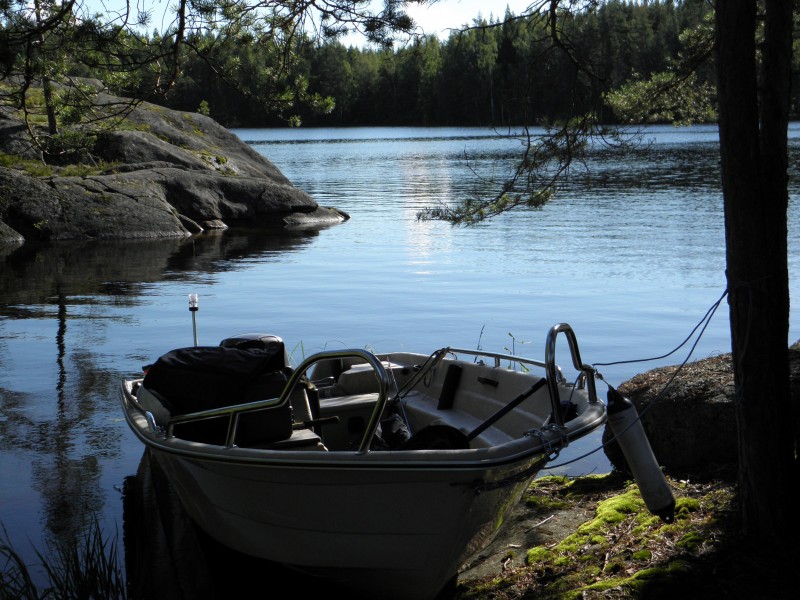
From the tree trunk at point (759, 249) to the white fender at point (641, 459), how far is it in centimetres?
43

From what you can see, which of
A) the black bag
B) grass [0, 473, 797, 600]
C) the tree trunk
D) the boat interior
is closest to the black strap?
the boat interior

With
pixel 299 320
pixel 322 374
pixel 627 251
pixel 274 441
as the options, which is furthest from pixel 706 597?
pixel 627 251

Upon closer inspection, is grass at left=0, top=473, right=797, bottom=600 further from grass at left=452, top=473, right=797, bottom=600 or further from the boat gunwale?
the boat gunwale

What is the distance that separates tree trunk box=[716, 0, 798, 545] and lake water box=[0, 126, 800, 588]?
127 centimetres

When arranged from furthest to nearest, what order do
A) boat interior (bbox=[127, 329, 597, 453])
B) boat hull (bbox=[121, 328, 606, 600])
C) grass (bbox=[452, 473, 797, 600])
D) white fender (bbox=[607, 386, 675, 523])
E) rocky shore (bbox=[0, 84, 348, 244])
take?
rocky shore (bbox=[0, 84, 348, 244]), boat interior (bbox=[127, 329, 597, 453]), white fender (bbox=[607, 386, 675, 523]), boat hull (bbox=[121, 328, 606, 600]), grass (bbox=[452, 473, 797, 600])

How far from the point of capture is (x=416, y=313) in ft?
50.8

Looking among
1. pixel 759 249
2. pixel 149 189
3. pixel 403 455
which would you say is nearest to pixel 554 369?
pixel 403 455

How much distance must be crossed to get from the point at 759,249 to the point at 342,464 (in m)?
2.40

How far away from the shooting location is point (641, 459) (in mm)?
5277

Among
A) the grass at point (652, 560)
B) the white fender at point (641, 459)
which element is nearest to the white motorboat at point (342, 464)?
the white fender at point (641, 459)

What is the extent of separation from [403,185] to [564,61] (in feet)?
118

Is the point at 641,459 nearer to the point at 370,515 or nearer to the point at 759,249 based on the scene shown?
the point at 759,249

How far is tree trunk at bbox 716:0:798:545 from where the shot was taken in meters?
4.93

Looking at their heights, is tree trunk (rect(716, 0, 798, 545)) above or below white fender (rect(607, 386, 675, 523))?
above
